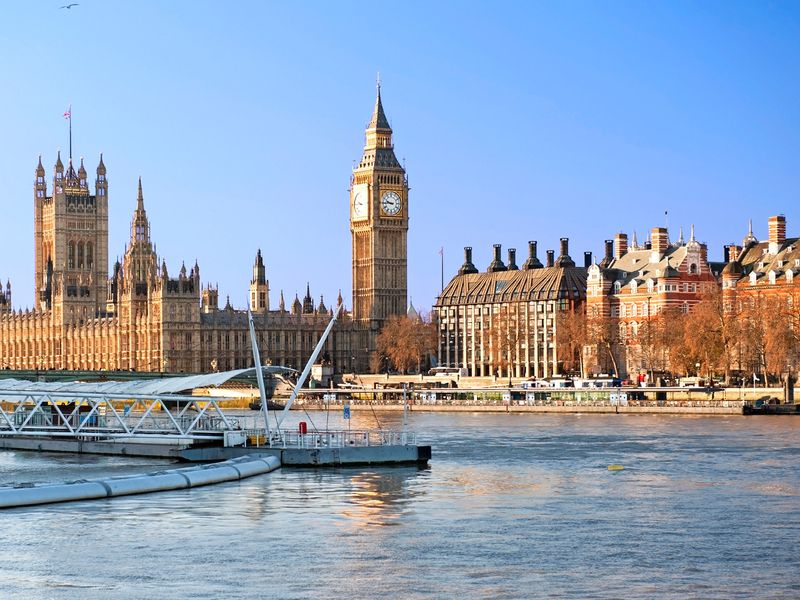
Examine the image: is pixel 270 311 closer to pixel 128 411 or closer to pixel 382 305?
pixel 382 305

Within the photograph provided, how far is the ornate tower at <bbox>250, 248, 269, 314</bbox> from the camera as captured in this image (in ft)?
611

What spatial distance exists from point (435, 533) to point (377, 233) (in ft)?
448

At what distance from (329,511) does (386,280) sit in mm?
134087

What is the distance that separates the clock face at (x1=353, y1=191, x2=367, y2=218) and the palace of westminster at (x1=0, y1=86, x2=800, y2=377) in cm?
16

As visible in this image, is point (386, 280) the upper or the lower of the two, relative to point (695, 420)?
upper

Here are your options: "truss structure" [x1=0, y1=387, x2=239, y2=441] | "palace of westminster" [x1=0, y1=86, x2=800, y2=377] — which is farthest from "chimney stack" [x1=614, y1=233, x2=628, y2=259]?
"truss structure" [x1=0, y1=387, x2=239, y2=441]

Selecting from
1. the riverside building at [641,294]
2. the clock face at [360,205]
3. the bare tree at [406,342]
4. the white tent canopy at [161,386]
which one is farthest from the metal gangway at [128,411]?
the clock face at [360,205]

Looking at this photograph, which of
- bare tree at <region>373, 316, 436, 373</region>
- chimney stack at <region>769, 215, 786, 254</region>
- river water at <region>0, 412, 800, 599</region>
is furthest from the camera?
bare tree at <region>373, 316, 436, 373</region>

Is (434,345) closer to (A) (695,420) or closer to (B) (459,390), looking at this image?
(B) (459,390)

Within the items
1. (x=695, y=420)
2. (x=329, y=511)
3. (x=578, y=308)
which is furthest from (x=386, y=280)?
(x=329, y=511)

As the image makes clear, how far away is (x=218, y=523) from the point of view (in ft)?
145

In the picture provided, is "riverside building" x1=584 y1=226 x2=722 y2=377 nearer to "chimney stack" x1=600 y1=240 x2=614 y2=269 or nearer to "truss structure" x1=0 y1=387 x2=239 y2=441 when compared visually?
"chimney stack" x1=600 y1=240 x2=614 y2=269

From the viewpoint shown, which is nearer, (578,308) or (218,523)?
(218,523)

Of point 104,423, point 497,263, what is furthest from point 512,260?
point 104,423
